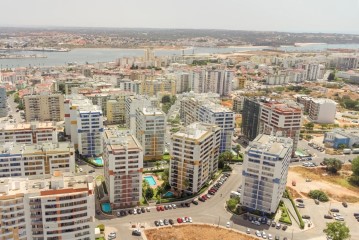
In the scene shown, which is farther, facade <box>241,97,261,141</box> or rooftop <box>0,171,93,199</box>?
facade <box>241,97,261,141</box>

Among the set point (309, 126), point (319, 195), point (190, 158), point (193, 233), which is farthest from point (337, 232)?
point (309, 126)

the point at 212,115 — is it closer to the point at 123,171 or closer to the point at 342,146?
the point at 123,171

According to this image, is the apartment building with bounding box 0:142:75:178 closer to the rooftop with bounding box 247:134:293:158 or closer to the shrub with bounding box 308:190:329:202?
the rooftop with bounding box 247:134:293:158

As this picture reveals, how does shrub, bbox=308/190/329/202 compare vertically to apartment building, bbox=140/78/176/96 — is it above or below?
below

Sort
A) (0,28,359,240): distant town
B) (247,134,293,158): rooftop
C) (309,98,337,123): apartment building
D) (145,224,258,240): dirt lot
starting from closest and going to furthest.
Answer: (0,28,359,240): distant town < (145,224,258,240): dirt lot < (247,134,293,158): rooftop < (309,98,337,123): apartment building

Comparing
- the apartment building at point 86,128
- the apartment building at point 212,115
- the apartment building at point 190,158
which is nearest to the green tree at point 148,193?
the apartment building at point 190,158

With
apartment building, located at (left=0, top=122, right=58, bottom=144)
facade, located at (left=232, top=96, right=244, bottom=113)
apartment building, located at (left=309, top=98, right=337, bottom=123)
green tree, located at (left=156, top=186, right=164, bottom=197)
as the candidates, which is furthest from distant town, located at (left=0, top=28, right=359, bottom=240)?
facade, located at (left=232, top=96, right=244, bottom=113)

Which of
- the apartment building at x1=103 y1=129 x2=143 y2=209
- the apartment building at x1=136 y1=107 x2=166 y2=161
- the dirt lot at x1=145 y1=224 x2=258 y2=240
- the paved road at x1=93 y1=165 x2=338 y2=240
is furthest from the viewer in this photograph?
the apartment building at x1=136 y1=107 x2=166 y2=161

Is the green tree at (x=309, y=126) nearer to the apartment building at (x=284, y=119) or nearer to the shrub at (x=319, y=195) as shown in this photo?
the apartment building at (x=284, y=119)
